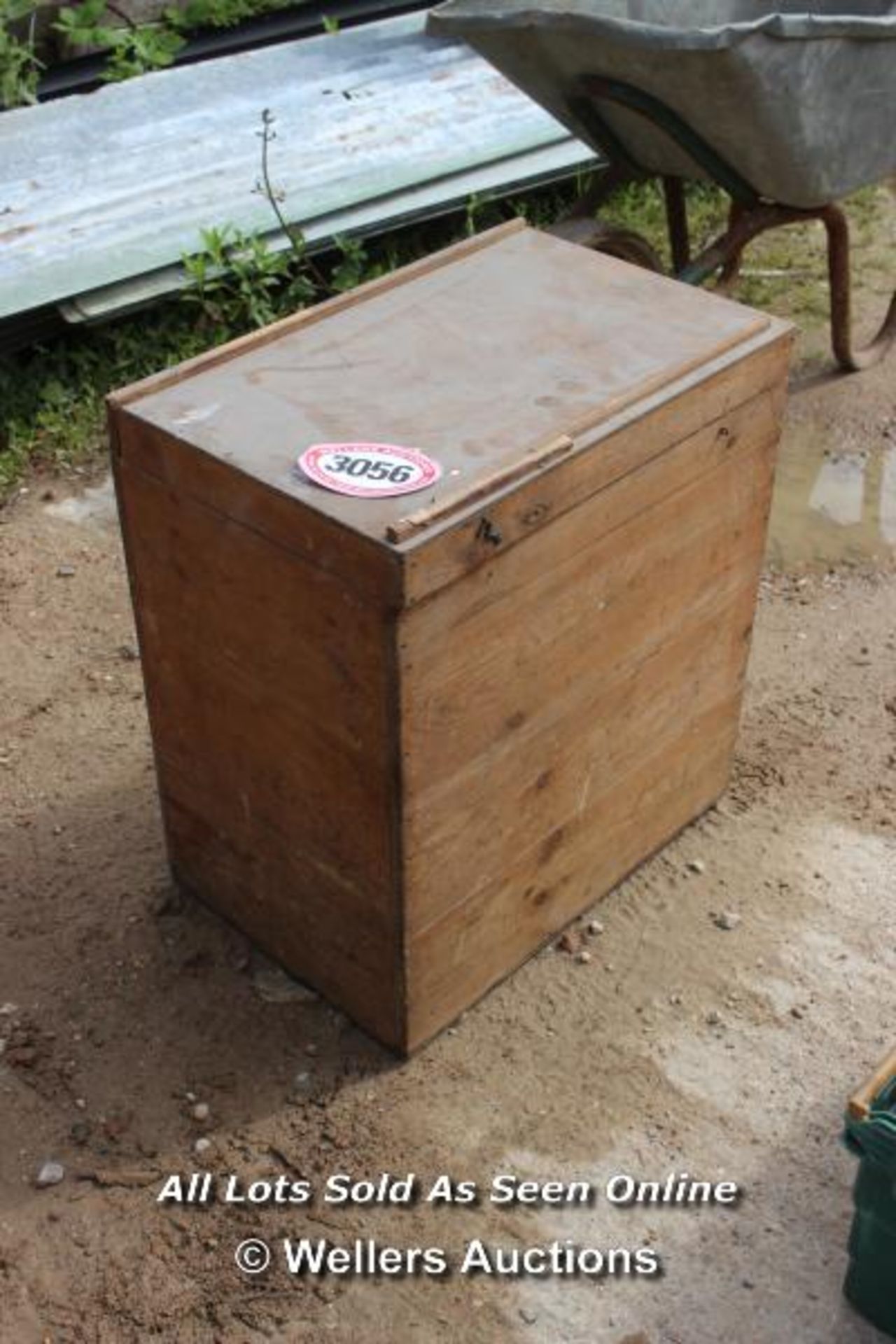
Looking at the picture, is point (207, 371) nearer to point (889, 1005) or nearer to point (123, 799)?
point (123, 799)

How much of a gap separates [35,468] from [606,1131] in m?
2.47

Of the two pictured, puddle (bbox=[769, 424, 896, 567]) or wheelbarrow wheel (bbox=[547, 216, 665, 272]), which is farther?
puddle (bbox=[769, 424, 896, 567])

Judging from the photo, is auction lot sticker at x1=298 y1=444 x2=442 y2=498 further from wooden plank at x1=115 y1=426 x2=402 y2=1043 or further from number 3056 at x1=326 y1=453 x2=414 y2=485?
wooden plank at x1=115 y1=426 x2=402 y2=1043

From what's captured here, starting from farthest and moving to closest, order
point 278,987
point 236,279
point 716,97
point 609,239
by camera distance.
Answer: point 236,279 → point 609,239 → point 716,97 → point 278,987

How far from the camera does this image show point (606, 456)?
8.74 feet

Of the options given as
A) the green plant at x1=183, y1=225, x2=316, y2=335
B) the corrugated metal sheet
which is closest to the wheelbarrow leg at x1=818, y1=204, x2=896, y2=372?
the corrugated metal sheet

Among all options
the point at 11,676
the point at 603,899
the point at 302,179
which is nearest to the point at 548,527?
the point at 603,899

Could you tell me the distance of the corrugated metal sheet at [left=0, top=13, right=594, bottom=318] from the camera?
466 centimetres

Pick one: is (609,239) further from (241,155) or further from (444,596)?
(444,596)

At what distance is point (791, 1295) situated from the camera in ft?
8.66

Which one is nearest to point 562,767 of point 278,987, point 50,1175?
point 278,987

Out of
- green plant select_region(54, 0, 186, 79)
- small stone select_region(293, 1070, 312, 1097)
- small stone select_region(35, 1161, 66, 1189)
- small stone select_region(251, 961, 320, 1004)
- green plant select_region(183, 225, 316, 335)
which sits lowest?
small stone select_region(35, 1161, 66, 1189)

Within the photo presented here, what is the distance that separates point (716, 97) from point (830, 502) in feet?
3.57

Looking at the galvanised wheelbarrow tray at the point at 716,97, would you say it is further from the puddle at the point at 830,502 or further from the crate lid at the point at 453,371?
the crate lid at the point at 453,371
